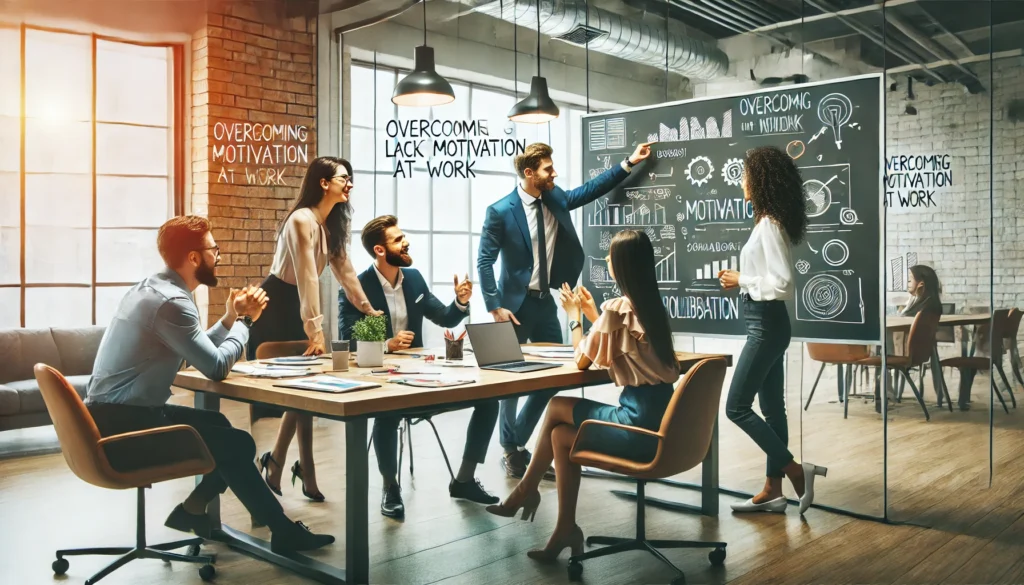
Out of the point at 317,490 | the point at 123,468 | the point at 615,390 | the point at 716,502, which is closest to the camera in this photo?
the point at 123,468

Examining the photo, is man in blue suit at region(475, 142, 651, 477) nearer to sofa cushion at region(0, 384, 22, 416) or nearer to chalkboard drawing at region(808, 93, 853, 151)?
chalkboard drawing at region(808, 93, 853, 151)

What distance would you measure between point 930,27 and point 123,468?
163 inches

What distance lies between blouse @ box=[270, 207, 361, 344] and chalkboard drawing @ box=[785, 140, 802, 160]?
7.27ft

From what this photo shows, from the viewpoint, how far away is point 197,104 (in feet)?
22.8

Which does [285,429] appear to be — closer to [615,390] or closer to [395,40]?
[615,390]

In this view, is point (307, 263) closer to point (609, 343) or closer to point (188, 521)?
point (188, 521)

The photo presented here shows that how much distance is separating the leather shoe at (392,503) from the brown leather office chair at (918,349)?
8.15 ft

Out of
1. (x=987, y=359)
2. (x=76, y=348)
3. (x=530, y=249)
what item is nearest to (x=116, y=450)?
(x=530, y=249)

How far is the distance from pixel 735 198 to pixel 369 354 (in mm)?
2096

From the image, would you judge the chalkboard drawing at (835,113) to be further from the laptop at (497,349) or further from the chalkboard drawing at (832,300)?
the laptop at (497,349)

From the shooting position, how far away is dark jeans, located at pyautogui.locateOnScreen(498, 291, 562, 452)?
15.5ft

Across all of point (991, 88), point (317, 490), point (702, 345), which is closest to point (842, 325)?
point (702, 345)

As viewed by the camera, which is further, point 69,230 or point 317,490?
point 69,230

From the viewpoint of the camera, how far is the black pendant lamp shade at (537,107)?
18.0ft
